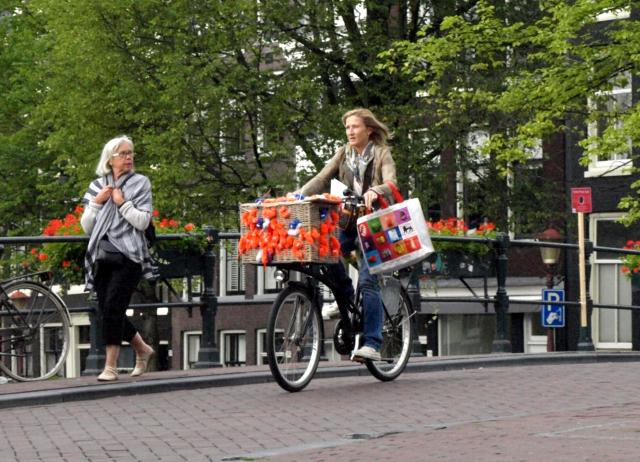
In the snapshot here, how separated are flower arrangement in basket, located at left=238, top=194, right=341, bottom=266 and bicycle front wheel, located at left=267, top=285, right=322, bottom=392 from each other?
0.27 meters

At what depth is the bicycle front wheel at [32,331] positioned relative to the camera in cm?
1204

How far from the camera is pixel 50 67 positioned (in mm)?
32812

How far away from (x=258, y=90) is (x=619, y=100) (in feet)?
26.4

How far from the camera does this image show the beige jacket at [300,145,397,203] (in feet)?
36.7

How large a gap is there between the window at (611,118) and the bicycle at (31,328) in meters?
14.4

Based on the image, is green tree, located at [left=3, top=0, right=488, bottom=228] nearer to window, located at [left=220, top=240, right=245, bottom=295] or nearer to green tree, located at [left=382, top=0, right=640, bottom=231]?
green tree, located at [left=382, top=0, right=640, bottom=231]

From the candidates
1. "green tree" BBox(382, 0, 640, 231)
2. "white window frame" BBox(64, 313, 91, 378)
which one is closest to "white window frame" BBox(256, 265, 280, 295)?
"white window frame" BBox(64, 313, 91, 378)

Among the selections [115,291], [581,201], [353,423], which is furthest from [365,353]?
[581,201]

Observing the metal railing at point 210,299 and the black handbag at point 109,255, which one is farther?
the metal railing at point 210,299

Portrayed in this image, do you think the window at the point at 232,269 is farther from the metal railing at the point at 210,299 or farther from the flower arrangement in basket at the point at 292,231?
the flower arrangement in basket at the point at 292,231

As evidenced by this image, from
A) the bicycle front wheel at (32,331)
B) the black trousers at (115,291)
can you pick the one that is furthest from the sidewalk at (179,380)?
the black trousers at (115,291)

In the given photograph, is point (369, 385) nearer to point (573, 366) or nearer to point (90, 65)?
point (573, 366)

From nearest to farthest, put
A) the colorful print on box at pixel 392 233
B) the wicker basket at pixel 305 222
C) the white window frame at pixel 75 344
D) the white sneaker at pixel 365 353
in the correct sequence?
the wicker basket at pixel 305 222 → the colorful print on box at pixel 392 233 → the white sneaker at pixel 365 353 → the white window frame at pixel 75 344

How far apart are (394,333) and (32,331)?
8.80 feet
